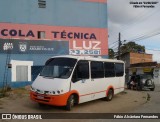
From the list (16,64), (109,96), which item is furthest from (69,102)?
(16,64)

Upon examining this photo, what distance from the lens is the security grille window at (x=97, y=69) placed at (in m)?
14.7

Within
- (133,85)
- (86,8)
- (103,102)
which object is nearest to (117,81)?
(103,102)

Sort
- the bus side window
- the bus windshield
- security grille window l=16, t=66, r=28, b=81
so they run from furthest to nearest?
security grille window l=16, t=66, r=28, b=81 < the bus side window < the bus windshield

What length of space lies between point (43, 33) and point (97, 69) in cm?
1600

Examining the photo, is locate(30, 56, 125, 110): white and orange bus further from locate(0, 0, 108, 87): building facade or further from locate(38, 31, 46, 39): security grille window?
locate(38, 31, 46, 39): security grille window

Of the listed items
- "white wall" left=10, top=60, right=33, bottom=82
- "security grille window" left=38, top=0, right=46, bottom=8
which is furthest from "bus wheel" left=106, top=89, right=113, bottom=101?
"security grille window" left=38, top=0, right=46, bottom=8

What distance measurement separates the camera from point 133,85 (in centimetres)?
3114

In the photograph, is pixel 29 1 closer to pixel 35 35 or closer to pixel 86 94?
pixel 35 35

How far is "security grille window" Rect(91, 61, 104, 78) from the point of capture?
48.3ft

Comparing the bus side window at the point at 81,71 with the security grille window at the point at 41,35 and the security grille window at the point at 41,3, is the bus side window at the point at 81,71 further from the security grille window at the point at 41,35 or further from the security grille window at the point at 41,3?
the security grille window at the point at 41,3

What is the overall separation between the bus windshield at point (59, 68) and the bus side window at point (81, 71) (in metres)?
0.30

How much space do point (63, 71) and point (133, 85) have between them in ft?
65.0

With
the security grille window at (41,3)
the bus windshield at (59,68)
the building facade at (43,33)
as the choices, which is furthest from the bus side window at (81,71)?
the security grille window at (41,3)

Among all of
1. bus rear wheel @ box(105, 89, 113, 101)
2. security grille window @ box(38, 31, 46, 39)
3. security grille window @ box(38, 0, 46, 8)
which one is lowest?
bus rear wheel @ box(105, 89, 113, 101)
